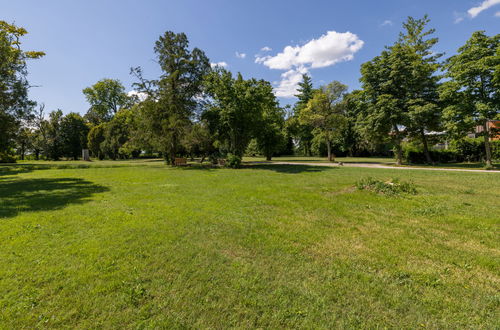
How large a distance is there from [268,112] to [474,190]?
20.1 metres

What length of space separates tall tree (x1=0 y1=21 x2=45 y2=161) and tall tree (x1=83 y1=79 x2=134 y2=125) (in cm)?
3874

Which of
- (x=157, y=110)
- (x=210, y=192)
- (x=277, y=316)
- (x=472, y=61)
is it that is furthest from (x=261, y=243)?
(x=472, y=61)

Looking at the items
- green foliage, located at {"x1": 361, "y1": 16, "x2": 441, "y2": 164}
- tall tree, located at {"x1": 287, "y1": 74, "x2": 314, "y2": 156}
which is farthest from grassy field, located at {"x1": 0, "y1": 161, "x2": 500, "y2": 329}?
tall tree, located at {"x1": 287, "y1": 74, "x2": 314, "y2": 156}

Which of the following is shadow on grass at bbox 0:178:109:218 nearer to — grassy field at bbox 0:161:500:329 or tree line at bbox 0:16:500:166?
grassy field at bbox 0:161:500:329

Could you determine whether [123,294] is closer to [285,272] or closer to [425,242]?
[285,272]

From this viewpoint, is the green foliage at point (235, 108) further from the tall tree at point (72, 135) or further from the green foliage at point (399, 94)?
the tall tree at point (72, 135)

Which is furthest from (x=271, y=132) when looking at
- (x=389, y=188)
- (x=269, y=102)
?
(x=389, y=188)

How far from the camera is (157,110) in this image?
2123cm

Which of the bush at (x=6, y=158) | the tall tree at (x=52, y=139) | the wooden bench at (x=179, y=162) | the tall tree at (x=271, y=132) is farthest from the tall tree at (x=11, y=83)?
the tall tree at (x=52, y=139)

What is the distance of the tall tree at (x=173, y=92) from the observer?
21250 millimetres

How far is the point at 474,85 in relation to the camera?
16.5 m

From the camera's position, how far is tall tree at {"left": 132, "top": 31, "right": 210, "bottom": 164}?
2125 cm

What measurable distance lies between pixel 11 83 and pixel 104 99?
147ft

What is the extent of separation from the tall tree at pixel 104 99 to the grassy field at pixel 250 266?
56.5 m
